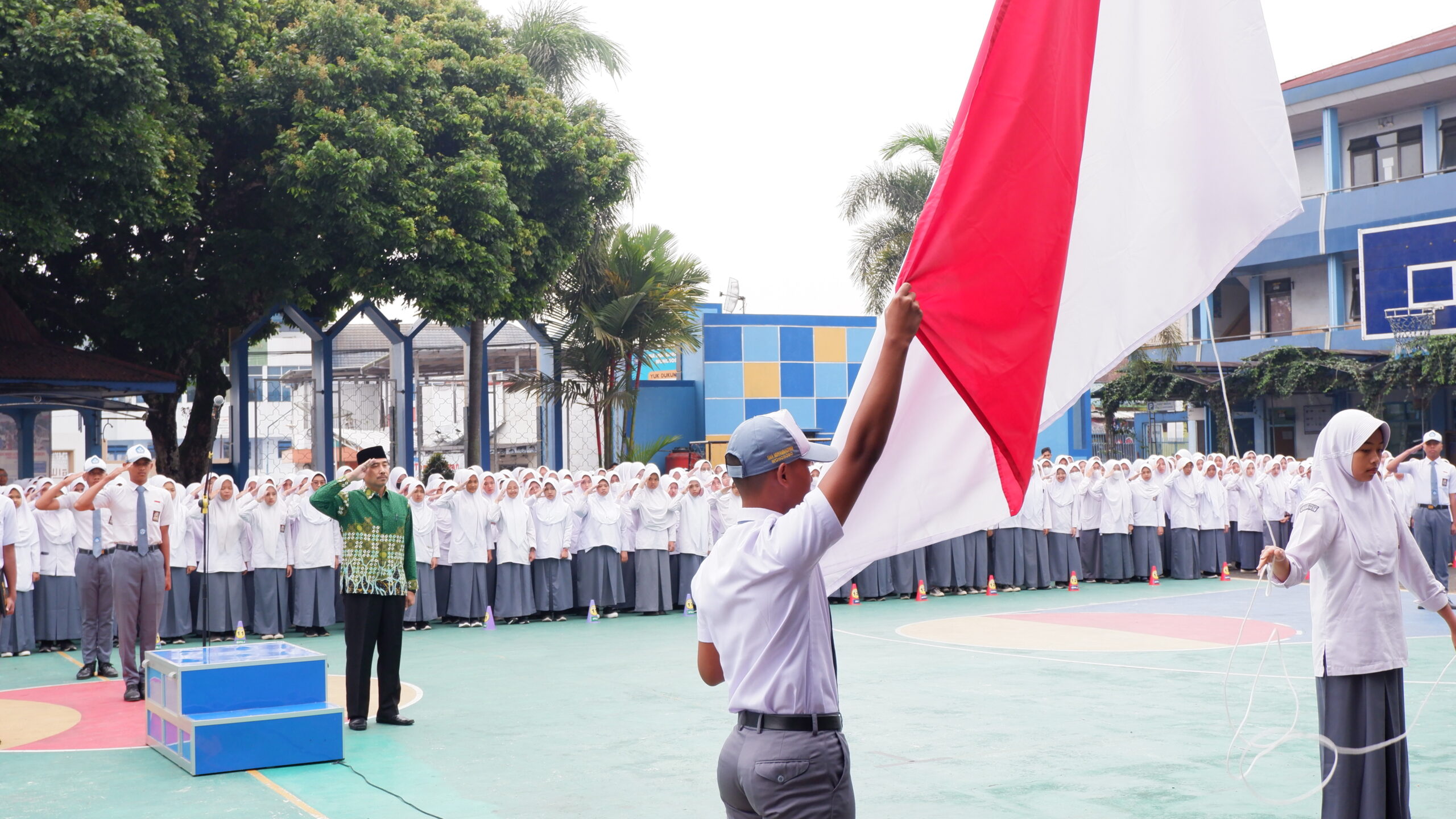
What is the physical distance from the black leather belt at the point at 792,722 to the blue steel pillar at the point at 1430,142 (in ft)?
96.8

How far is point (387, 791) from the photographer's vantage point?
6.66m

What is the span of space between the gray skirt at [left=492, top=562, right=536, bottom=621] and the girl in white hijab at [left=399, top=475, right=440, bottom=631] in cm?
72

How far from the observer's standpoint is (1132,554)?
61.2 ft

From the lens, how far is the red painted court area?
12.1 meters

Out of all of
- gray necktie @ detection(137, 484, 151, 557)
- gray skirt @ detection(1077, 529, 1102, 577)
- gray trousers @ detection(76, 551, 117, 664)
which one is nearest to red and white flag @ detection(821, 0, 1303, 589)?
gray necktie @ detection(137, 484, 151, 557)

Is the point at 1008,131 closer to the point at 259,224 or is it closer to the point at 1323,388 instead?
the point at 259,224

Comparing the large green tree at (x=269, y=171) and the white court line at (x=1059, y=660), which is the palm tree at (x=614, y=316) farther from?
the white court line at (x=1059, y=660)

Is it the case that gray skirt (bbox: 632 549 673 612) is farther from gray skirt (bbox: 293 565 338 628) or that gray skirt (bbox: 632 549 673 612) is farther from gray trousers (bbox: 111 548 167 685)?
gray trousers (bbox: 111 548 167 685)

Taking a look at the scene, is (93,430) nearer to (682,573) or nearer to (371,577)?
(682,573)

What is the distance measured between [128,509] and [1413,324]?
20997 mm

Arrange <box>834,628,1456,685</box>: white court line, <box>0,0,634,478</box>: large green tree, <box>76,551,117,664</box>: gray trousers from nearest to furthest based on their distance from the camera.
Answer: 1. <box>834,628,1456,685</box>: white court line
2. <box>76,551,117,664</box>: gray trousers
3. <box>0,0,634,478</box>: large green tree

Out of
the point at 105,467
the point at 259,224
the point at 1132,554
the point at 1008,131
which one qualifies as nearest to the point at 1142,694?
the point at 1008,131

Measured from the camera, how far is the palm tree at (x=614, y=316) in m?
21.8

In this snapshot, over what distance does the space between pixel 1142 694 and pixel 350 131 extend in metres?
12.3
